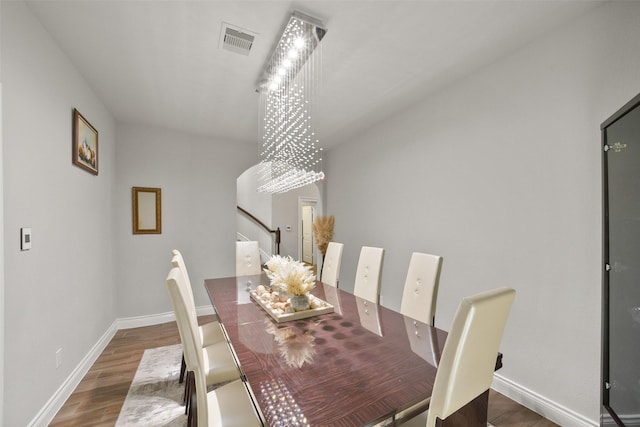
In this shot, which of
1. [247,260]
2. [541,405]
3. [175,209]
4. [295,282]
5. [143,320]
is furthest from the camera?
[175,209]

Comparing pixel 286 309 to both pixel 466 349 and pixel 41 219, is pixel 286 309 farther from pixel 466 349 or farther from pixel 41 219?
pixel 41 219

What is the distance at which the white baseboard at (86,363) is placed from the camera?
74.3 inches

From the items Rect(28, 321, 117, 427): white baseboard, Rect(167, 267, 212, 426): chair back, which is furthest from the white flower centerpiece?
Rect(28, 321, 117, 427): white baseboard

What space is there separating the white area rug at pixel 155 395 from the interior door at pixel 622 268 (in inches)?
96.8

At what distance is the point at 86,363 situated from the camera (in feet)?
8.48

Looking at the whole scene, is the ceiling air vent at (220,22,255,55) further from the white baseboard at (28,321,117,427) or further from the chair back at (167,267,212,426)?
the white baseboard at (28,321,117,427)

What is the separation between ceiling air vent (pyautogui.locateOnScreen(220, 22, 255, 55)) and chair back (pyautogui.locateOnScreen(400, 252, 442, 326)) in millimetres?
2047

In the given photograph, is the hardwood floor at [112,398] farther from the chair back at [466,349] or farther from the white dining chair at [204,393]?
the chair back at [466,349]

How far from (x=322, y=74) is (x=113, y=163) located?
297cm

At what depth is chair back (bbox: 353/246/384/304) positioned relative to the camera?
98.7 inches

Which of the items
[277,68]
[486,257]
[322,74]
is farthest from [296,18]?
[486,257]

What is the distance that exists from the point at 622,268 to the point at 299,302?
5.55ft

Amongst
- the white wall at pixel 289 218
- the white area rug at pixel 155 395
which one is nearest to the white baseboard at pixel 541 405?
A: the white area rug at pixel 155 395

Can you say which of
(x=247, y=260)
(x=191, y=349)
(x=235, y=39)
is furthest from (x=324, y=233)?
(x=191, y=349)
